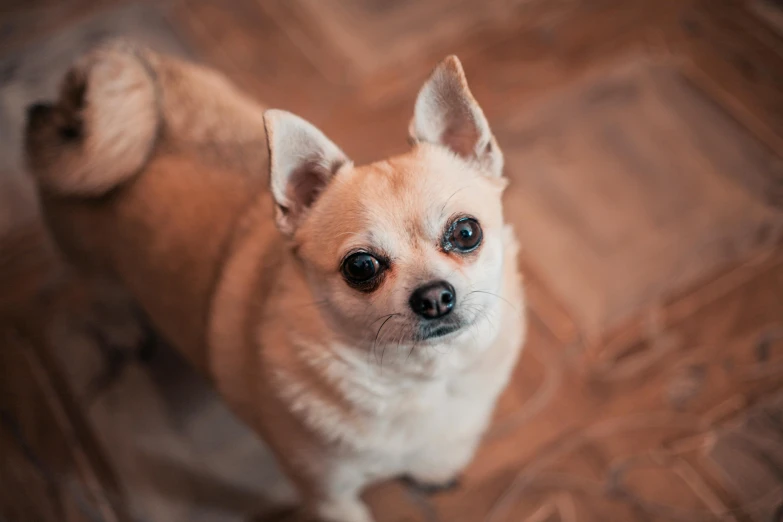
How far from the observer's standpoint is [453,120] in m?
1.36

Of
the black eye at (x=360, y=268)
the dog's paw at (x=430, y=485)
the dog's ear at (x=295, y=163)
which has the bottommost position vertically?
the dog's paw at (x=430, y=485)

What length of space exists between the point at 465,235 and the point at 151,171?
2.88 feet

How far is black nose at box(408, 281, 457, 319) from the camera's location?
1.19m

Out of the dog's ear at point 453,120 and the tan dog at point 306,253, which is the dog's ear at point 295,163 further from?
the dog's ear at point 453,120

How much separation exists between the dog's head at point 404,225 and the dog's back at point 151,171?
13.8 inches

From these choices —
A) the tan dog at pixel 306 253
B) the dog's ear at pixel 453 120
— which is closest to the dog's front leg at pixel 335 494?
the tan dog at pixel 306 253

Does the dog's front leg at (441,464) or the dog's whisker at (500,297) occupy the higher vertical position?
the dog's whisker at (500,297)

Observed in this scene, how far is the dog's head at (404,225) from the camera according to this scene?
123 cm

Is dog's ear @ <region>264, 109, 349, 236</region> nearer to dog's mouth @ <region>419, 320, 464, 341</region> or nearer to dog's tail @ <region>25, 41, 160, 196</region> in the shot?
dog's mouth @ <region>419, 320, 464, 341</region>

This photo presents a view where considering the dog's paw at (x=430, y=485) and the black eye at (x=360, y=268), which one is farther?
the dog's paw at (x=430, y=485)

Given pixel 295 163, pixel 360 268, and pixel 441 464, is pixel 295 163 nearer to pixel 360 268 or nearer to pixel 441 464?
pixel 360 268

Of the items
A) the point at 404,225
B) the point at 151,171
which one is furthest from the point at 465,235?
the point at 151,171

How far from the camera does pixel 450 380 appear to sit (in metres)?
1.41

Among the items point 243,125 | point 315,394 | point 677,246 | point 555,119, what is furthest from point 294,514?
point 555,119
